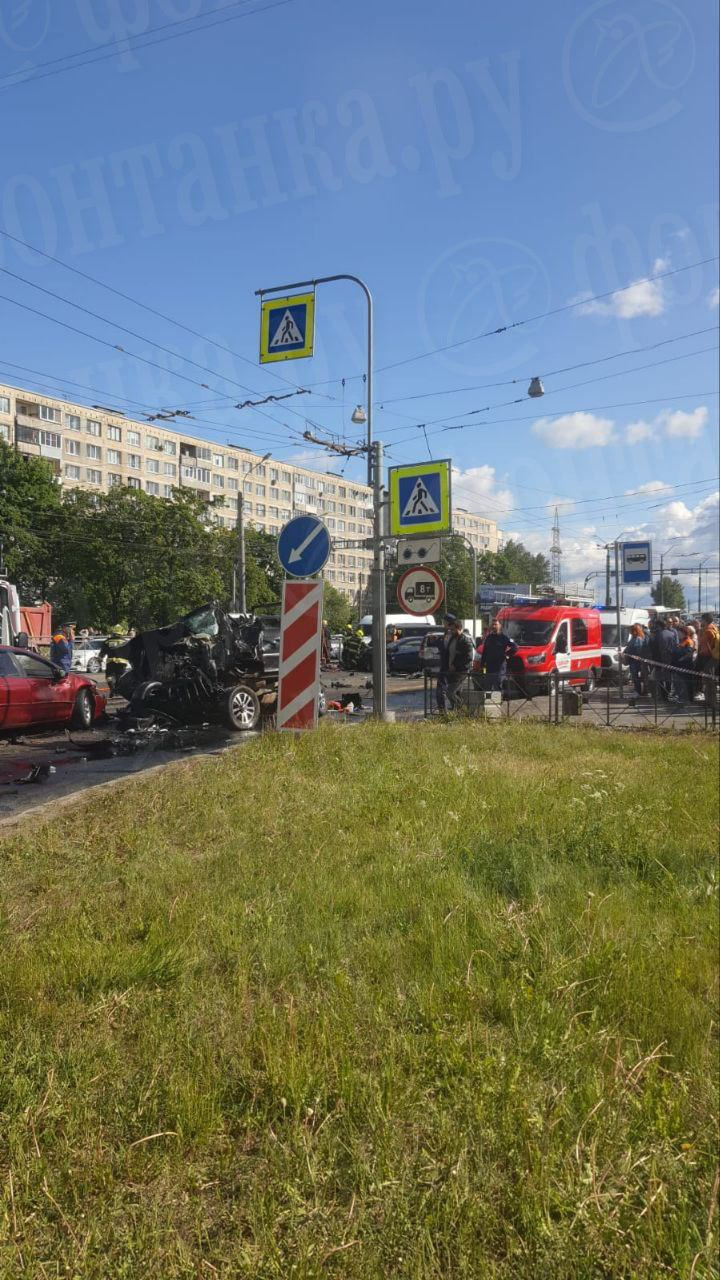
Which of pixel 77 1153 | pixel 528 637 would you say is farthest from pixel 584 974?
pixel 528 637

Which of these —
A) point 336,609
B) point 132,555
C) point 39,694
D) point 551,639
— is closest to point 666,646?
point 551,639

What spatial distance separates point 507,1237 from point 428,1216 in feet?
0.59

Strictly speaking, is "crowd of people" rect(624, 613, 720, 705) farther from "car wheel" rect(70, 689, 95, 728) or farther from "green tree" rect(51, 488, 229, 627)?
"green tree" rect(51, 488, 229, 627)

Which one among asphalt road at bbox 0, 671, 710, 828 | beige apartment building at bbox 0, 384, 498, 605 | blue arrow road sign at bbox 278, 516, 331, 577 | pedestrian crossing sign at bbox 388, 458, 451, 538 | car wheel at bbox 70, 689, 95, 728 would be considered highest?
beige apartment building at bbox 0, 384, 498, 605

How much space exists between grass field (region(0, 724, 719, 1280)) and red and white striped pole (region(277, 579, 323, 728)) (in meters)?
3.73

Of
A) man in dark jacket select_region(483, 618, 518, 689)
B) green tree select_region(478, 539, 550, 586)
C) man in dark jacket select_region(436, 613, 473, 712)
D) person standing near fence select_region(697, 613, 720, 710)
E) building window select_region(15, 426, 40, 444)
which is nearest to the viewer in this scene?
man in dark jacket select_region(436, 613, 473, 712)

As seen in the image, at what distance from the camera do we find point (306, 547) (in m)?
8.70

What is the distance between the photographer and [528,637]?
65.5 ft

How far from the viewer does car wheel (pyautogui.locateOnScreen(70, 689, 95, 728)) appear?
12.8 m

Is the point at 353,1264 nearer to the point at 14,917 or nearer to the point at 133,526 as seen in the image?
the point at 14,917

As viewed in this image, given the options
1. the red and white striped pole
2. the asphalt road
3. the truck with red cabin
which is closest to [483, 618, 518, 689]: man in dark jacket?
the asphalt road

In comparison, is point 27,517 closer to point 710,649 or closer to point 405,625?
point 405,625

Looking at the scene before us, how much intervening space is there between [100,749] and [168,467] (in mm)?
81525

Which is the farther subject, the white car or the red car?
the white car
